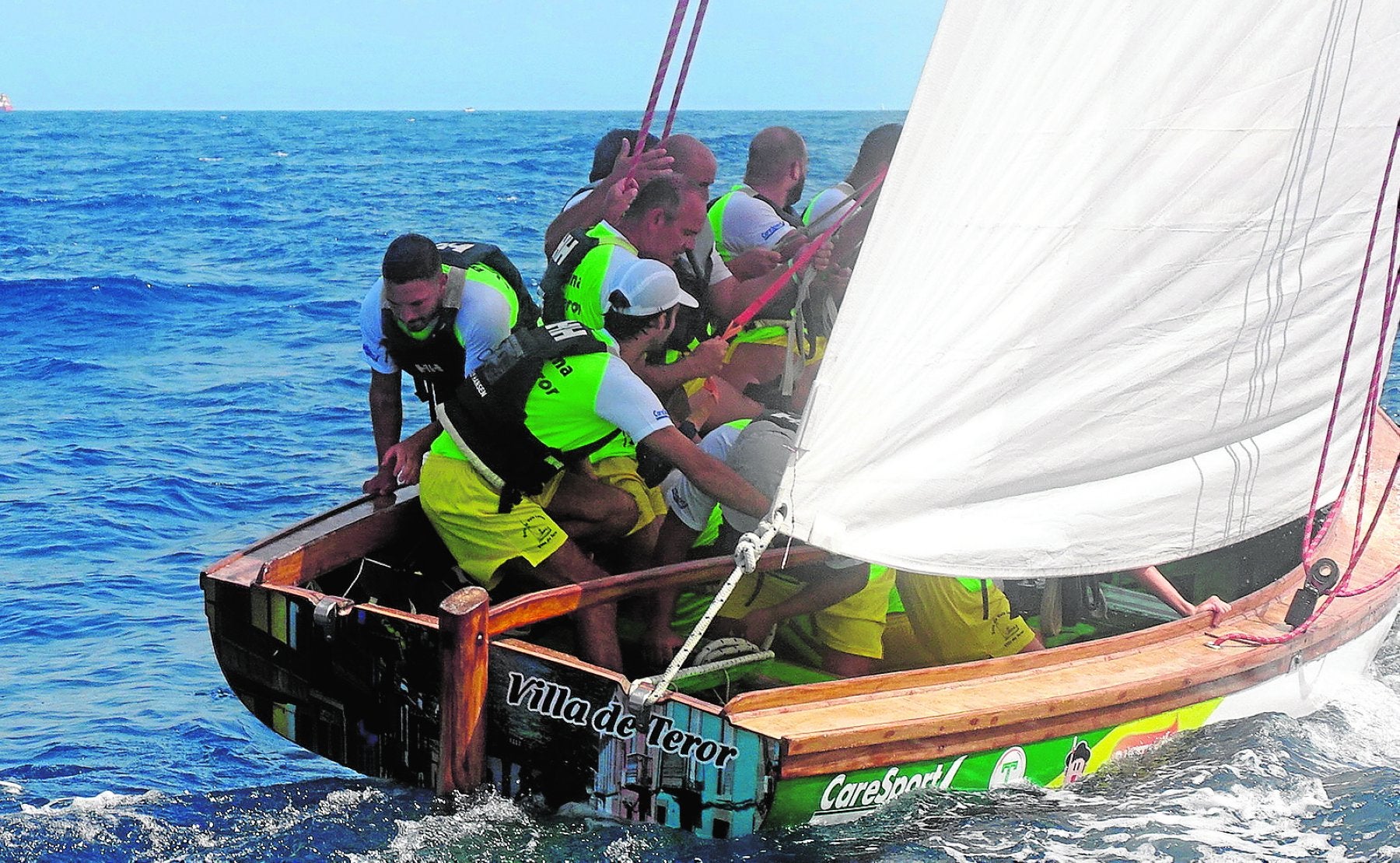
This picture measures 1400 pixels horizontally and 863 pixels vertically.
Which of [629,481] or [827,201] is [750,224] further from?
[629,481]

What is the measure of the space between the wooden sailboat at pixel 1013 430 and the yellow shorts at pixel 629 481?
0.41 m

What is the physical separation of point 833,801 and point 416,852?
126 cm

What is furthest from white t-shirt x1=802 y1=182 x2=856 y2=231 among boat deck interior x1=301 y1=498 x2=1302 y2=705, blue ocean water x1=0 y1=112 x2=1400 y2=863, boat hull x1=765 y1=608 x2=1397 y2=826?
boat hull x1=765 y1=608 x2=1397 y2=826

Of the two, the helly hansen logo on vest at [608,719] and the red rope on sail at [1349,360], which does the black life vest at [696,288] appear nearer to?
the helly hansen logo on vest at [608,719]

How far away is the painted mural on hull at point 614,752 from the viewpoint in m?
4.36

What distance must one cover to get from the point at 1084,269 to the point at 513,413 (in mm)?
1857

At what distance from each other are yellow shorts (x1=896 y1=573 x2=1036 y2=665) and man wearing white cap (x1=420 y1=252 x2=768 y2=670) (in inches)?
32.4

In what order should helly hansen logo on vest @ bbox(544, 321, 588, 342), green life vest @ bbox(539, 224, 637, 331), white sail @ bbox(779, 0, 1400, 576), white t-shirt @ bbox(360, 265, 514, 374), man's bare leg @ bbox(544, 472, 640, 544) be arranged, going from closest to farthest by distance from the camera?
white sail @ bbox(779, 0, 1400, 576)
helly hansen logo on vest @ bbox(544, 321, 588, 342)
man's bare leg @ bbox(544, 472, 640, 544)
white t-shirt @ bbox(360, 265, 514, 374)
green life vest @ bbox(539, 224, 637, 331)

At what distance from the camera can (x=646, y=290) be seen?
5.03m

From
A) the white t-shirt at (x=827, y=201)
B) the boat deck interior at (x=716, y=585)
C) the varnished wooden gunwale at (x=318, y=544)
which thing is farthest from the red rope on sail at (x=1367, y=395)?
Result: the varnished wooden gunwale at (x=318, y=544)

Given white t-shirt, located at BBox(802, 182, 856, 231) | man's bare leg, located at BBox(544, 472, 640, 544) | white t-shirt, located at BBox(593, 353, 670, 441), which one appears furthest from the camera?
white t-shirt, located at BBox(802, 182, 856, 231)

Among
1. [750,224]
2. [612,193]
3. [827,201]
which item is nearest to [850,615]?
[612,193]

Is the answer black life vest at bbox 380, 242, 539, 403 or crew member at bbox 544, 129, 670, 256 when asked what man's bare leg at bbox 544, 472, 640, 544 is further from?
crew member at bbox 544, 129, 670, 256

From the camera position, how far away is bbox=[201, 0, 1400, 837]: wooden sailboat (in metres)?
4.31
